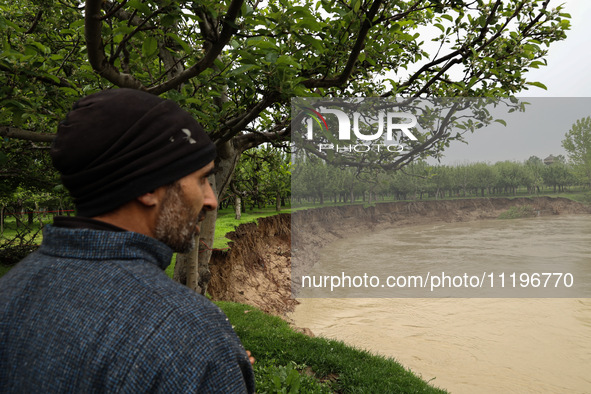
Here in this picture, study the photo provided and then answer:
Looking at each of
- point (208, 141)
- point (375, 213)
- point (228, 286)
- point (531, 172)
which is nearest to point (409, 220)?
point (375, 213)

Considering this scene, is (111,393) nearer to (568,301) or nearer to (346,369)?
(346,369)

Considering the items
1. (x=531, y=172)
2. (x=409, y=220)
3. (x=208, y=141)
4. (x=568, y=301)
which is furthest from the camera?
(x=409, y=220)

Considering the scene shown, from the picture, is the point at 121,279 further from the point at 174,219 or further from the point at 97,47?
the point at 97,47

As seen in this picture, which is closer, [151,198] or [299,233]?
[151,198]

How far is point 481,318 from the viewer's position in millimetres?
17594

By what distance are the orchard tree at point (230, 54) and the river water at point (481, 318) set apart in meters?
8.30

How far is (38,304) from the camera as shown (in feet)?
2.94

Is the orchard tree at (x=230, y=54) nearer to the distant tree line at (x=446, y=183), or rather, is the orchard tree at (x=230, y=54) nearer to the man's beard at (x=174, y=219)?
the man's beard at (x=174, y=219)

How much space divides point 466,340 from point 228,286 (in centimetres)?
906

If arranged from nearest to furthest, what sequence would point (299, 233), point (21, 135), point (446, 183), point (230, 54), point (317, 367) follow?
point (21, 135) < point (230, 54) < point (317, 367) < point (446, 183) < point (299, 233)

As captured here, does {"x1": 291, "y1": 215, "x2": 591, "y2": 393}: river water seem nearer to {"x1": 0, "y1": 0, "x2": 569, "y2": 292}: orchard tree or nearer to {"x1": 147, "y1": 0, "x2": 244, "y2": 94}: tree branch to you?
{"x1": 0, "y1": 0, "x2": 569, "y2": 292}: orchard tree

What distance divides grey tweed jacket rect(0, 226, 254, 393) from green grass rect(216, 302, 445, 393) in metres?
4.27

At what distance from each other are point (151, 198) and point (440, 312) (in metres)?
19.7

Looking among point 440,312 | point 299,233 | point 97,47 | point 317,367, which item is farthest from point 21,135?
point 299,233
